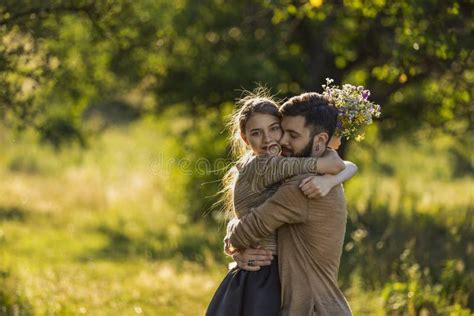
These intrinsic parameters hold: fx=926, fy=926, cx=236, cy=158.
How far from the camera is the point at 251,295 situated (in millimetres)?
5316

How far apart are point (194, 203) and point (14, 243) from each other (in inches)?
136

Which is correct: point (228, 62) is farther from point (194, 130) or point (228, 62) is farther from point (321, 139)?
point (321, 139)

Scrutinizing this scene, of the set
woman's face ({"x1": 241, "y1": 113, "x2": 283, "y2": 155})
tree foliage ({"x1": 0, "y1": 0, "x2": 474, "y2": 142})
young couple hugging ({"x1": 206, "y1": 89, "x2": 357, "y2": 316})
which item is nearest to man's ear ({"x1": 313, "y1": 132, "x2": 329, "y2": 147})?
young couple hugging ({"x1": 206, "y1": 89, "x2": 357, "y2": 316})

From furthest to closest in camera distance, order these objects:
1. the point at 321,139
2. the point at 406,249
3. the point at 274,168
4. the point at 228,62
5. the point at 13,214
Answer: the point at 13,214, the point at 228,62, the point at 406,249, the point at 321,139, the point at 274,168

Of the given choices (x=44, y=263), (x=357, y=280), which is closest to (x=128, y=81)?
(x=44, y=263)

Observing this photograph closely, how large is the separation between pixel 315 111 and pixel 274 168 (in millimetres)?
398

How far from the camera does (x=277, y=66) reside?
14.1 m

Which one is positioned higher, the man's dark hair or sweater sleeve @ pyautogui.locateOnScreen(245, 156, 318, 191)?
the man's dark hair

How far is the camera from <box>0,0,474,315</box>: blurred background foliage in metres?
9.46

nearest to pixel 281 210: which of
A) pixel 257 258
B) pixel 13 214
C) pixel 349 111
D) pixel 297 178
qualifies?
pixel 297 178

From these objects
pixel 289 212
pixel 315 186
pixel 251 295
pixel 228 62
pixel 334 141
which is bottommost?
pixel 251 295

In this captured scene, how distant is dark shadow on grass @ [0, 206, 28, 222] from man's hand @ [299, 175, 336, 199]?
1113 centimetres

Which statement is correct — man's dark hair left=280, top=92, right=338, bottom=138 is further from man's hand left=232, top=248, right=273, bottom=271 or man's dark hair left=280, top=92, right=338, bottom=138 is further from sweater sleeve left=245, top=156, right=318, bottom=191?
man's hand left=232, top=248, right=273, bottom=271

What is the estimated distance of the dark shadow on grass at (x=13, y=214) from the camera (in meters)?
15.5
